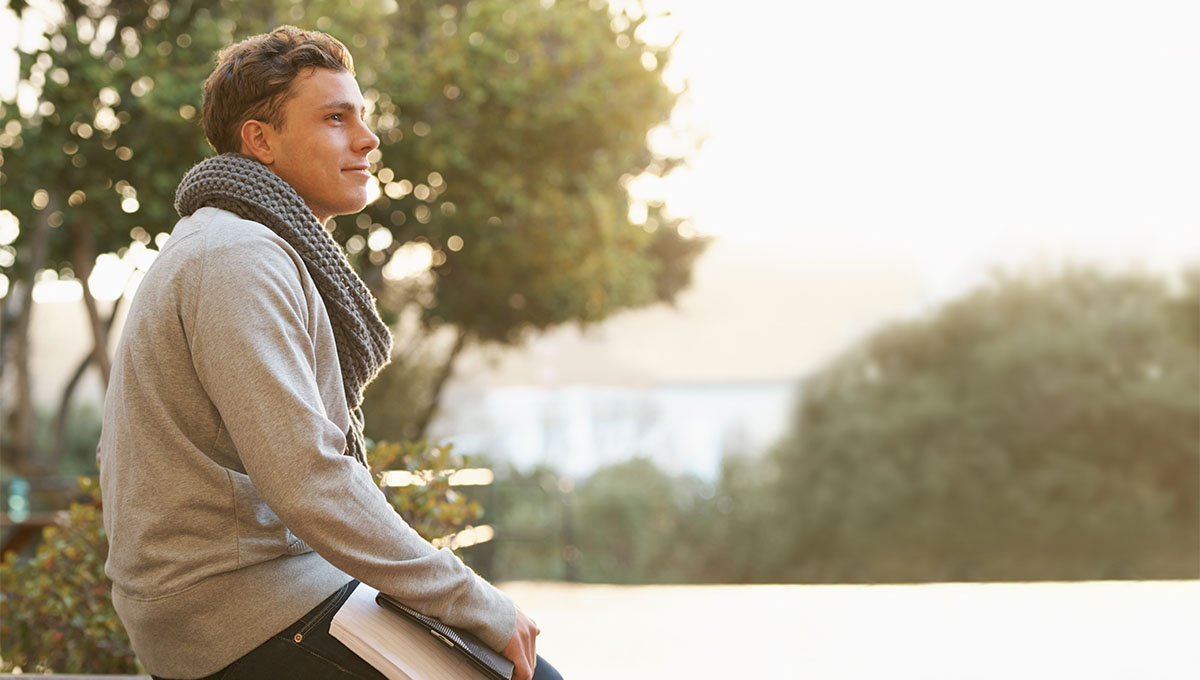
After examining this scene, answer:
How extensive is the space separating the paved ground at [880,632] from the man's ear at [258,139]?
3.82 metres

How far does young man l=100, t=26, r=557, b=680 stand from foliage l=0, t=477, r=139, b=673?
6.84 ft

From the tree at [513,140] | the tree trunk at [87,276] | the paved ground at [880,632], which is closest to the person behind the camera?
the paved ground at [880,632]

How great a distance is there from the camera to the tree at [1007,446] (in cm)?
1230

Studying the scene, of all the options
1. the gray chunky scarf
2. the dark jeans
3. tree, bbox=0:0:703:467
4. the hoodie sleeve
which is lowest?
the dark jeans

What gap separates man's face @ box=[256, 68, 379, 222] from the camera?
1.38 metres

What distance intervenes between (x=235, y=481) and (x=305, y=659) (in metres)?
0.20

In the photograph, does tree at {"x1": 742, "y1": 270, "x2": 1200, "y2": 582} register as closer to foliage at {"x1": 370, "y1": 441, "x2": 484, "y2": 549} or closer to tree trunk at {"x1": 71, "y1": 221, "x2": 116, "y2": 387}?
tree trunk at {"x1": 71, "y1": 221, "x2": 116, "y2": 387}

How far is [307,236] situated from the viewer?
133 centimetres

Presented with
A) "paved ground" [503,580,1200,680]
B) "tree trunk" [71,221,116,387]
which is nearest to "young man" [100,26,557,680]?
"paved ground" [503,580,1200,680]

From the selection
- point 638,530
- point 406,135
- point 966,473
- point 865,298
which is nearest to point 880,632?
point 406,135

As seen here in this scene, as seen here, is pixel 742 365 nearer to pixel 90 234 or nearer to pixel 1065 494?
pixel 1065 494

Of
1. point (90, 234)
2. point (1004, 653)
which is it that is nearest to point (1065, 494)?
point (1004, 653)

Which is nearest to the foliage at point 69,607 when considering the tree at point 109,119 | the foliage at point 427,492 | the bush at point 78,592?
the bush at point 78,592

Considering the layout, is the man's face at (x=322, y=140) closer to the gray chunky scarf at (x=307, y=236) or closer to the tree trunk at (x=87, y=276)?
the gray chunky scarf at (x=307, y=236)
